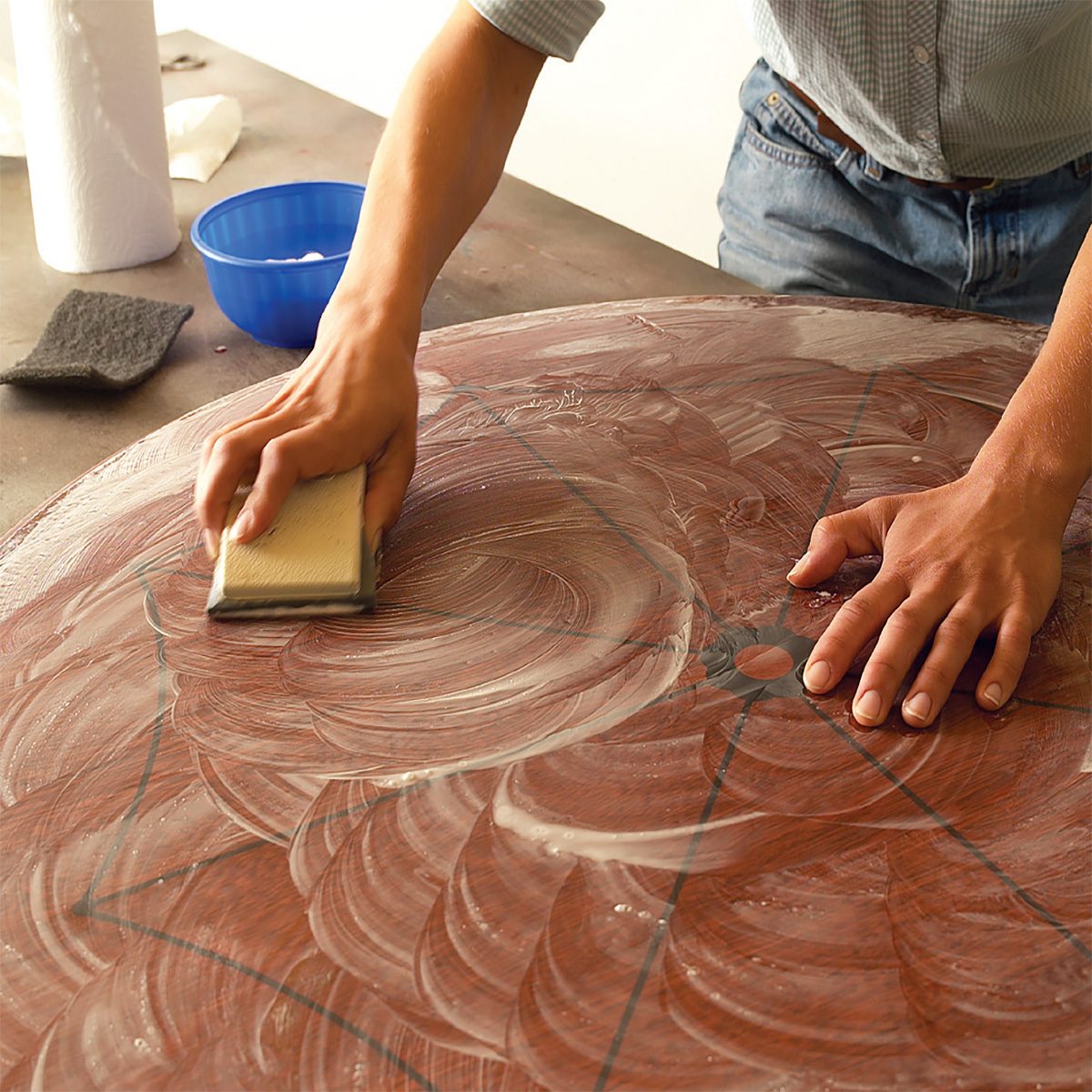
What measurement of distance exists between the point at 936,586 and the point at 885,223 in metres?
0.90

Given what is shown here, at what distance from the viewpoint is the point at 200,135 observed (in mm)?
2488

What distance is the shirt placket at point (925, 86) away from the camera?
1469mm

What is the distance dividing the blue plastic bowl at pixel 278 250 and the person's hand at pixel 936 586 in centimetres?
99

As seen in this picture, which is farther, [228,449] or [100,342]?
[100,342]

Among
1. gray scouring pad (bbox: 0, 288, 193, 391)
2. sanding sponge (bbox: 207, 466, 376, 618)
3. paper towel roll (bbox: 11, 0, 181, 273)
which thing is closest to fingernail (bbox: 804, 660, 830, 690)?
sanding sponge (bbox: 207, 466, 376, 618)

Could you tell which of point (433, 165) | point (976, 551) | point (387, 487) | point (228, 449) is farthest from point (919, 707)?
point (433, 165)

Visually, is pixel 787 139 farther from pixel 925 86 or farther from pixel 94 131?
pixel 94 131

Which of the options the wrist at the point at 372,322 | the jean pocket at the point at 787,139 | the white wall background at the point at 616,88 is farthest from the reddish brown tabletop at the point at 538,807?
the white wall background at the point at 616,88

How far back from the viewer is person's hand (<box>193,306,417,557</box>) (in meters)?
1.12

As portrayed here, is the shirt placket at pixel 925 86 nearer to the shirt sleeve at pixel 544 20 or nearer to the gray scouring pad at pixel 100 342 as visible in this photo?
the shirt sleeve at pixel 544 20

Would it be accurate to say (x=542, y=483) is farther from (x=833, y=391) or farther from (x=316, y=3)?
(x=316, y=3)

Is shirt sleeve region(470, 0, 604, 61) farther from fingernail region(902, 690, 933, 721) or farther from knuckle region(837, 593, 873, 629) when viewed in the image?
fingernail region(902, 690, 933, 721)

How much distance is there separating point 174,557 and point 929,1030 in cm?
81

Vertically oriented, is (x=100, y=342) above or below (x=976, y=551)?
below
